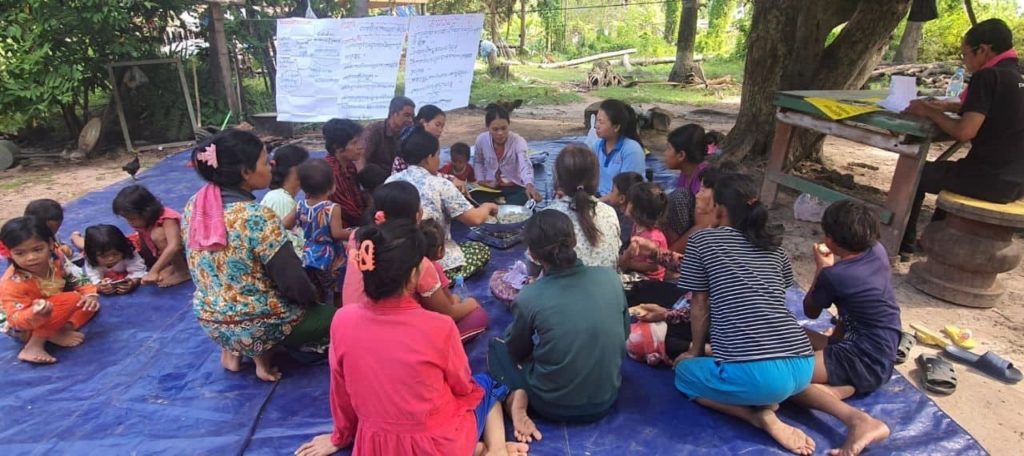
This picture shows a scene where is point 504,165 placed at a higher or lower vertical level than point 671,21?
lower

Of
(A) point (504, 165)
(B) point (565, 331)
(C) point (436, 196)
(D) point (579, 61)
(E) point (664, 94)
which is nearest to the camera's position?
(B) point (565, 331)

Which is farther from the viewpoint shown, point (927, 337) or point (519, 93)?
point (519, 93)

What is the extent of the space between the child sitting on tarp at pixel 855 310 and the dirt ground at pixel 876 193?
0.55 m

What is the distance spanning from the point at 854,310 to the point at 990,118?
8.23 feet

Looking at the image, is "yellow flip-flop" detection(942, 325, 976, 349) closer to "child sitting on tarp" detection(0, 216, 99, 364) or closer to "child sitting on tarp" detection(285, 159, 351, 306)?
"child sitting on tarp" detection(285, 159, 351, 306)

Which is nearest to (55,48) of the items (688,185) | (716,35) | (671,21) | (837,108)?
(688,185)

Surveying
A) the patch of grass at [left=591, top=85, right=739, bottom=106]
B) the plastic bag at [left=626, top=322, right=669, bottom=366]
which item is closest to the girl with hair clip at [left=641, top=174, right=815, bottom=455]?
the plastic bag at [left=626, top=322, right=669, bottom=366]

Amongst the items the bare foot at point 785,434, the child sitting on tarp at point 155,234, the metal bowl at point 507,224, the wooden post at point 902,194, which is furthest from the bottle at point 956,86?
the child sitting on tarp at point 155,234

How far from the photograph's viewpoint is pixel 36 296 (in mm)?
2781

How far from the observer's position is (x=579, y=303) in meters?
2.07

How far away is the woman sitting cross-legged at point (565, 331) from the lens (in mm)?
2074

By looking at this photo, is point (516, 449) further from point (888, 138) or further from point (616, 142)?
point (888, 138)

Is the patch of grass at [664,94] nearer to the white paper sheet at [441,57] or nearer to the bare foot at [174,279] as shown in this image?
the white paper sheet at [441,57]

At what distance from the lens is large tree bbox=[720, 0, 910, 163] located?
19.1ft
